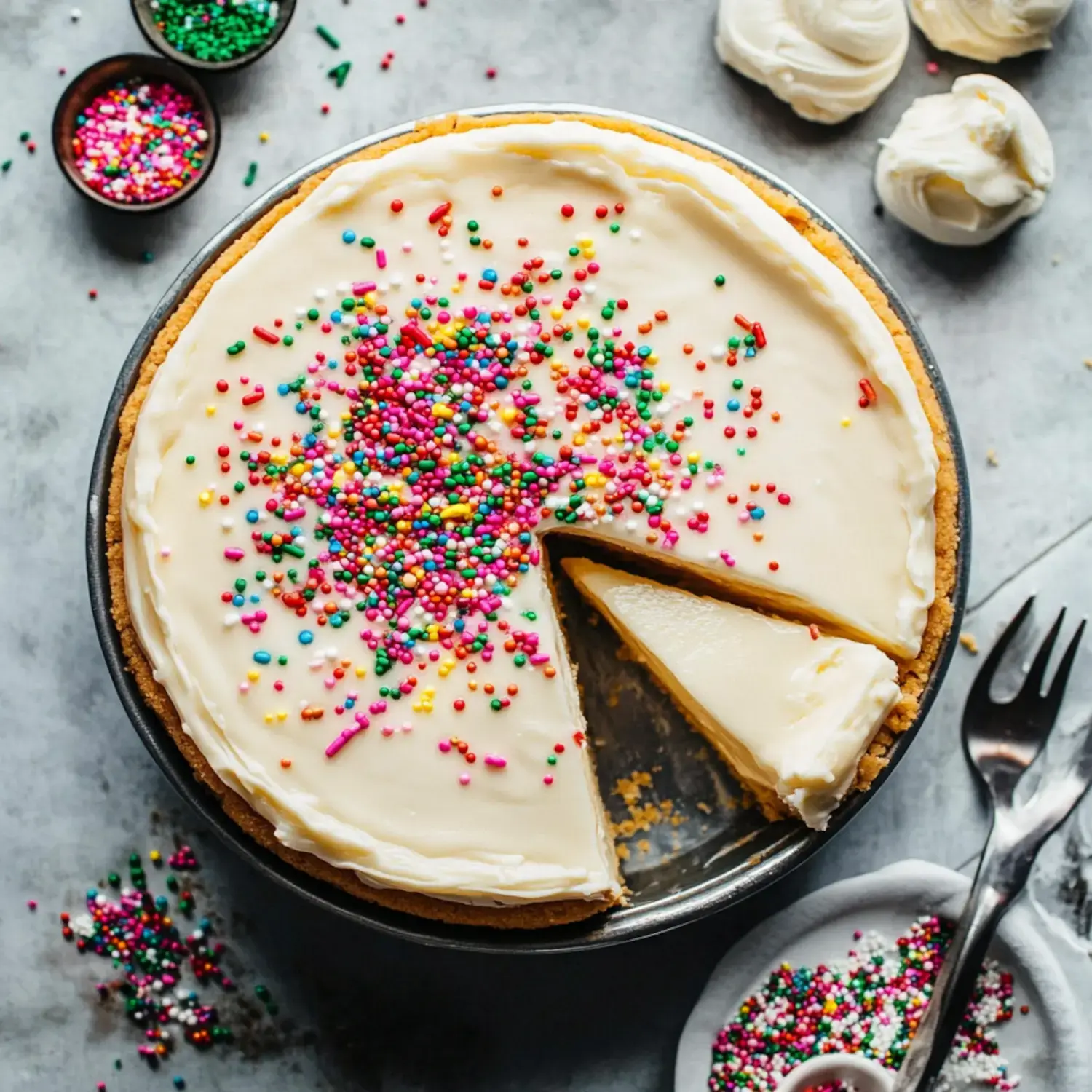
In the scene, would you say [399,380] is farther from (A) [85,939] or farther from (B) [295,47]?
(A) [85,939]

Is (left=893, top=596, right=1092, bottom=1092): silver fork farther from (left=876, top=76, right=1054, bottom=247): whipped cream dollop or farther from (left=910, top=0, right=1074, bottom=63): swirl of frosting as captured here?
(left=910, top=0, right=1074, bottom=63): swirl of frosting

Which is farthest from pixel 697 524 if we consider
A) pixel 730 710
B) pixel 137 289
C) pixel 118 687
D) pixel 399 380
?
pixel 137 289

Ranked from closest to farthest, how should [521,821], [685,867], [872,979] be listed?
[521,821] < [685,867] < [872,979]

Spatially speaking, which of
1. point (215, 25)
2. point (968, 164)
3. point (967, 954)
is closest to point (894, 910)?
point (967, 954)

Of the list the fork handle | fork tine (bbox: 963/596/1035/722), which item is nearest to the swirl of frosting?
fork tine (bbox: 963/596/1035/722)

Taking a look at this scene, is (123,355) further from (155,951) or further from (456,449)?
(155,951)

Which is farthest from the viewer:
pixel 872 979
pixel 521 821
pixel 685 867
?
pixel 872 979
